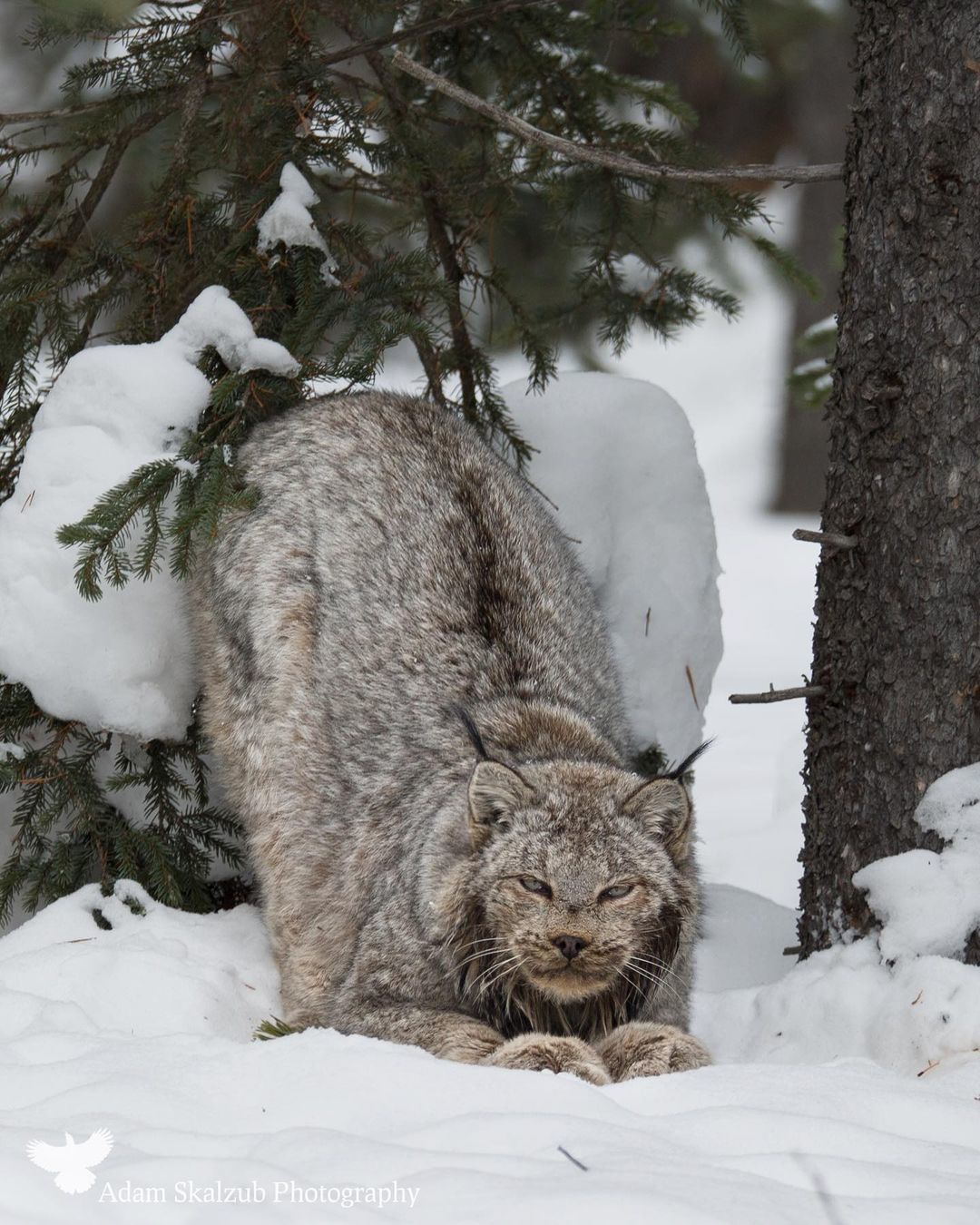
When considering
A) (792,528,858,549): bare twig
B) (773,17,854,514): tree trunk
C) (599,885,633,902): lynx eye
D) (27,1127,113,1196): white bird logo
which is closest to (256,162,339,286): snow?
(792,528,858,549): bare twig

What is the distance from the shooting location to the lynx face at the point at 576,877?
3.79 metres

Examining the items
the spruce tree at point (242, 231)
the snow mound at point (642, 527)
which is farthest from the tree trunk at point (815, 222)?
the spruce tree at point (242, 231)

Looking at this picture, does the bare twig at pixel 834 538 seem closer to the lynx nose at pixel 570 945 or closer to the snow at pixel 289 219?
the lynx nose at pixel 570 945

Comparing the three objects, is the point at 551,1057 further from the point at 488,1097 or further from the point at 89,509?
the point at 89,509

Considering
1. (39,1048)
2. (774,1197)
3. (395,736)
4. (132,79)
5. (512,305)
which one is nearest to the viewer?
(774,1197)

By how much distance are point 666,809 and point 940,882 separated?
81 centimetres

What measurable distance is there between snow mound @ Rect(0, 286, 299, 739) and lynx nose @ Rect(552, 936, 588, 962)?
184 cm

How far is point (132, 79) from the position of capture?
5.09 m

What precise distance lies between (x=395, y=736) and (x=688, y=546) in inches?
71.4

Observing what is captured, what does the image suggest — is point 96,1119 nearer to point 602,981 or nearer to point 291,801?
point 602,981

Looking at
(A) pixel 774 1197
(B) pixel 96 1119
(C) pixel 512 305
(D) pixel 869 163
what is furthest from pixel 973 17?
(B) pixel 96 1119

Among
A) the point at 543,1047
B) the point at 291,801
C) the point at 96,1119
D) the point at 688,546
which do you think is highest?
the point at 688,546

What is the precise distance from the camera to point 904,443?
13.7 feet

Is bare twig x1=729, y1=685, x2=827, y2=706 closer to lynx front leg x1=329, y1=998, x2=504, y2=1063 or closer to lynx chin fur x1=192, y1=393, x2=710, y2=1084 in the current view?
lynx chin fur x1=192, y1=393, x2=710, y2=1084
